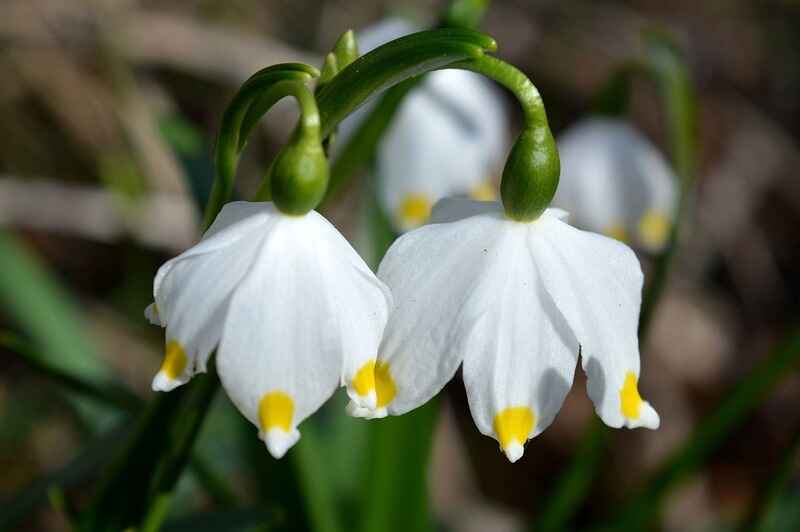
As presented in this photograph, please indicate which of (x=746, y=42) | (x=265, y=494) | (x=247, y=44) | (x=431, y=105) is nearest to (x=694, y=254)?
(x=746, y=42)

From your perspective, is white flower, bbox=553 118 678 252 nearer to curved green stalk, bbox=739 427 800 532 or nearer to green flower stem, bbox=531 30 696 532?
green flower stem, bbox=531 30 696 532

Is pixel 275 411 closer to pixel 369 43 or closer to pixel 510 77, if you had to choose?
pixel 510 77

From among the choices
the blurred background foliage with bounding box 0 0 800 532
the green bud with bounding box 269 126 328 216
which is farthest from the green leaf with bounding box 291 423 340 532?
the green bud with bounding box 269 126 328 216

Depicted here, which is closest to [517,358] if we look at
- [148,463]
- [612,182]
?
[148,463]

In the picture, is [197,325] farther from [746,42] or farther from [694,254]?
[746,42]

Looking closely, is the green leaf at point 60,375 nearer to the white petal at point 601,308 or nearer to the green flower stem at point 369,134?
the green flower stem at point 369,134

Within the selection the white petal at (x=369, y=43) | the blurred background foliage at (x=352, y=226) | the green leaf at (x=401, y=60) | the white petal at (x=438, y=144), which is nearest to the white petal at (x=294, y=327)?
the green leaf at (x=401, y=60)
